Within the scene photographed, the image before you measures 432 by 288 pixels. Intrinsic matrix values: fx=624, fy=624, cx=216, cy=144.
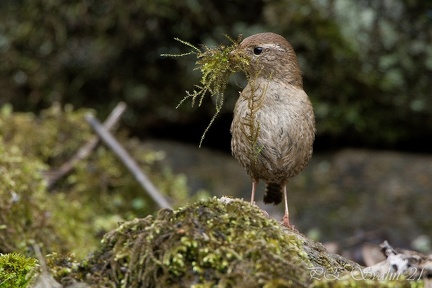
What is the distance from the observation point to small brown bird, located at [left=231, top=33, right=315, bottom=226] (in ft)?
13.2

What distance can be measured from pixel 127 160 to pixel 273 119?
277 centimetres

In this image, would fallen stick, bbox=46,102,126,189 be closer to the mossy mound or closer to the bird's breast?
the bird's breast

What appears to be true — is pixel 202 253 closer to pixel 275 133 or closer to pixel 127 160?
pixel 275 133

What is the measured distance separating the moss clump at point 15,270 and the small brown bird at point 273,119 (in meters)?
1.49

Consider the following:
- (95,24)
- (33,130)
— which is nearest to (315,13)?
(95,24)

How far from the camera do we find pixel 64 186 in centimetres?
642

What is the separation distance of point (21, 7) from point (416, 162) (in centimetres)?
509

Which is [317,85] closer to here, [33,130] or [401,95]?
[401,95]

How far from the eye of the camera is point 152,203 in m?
6.42

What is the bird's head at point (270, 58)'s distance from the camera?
4.32m

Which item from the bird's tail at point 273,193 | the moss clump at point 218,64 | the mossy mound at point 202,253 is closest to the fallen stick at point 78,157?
the bird's tail at point 273,193

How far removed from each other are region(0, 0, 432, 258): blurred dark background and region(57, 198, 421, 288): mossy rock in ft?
13.9

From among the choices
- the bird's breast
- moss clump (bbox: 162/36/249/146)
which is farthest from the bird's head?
moss clump (bbox: 162/36/249/146)

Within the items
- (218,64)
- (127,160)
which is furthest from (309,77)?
(218,64)
